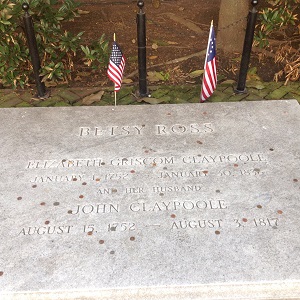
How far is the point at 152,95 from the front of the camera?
483 centimetres

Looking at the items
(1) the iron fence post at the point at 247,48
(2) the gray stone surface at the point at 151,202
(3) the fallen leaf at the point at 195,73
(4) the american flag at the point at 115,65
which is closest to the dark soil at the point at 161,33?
(3) the fallen leaf at the point at 195,73

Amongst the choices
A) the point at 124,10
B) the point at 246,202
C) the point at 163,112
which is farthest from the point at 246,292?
the point at 124,10

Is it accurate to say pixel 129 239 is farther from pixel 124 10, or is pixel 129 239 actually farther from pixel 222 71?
pixel 124 10

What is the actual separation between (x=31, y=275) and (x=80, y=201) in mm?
671

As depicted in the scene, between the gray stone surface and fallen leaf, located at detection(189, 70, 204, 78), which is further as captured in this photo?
fallen leaf, located at detection(189, 70, 204, 78)

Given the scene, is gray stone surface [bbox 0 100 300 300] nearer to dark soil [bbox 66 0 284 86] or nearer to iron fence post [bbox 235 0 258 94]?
iron fence post [bbox 235 0 258 94]

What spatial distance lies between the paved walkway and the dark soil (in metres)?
0.25

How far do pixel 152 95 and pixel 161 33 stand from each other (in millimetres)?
1955

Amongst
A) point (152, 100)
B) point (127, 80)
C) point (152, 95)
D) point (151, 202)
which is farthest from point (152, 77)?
point (151, 202)

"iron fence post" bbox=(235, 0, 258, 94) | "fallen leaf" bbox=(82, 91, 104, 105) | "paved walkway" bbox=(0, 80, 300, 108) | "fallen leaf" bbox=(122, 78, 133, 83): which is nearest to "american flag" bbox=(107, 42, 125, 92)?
→ "paved walkway" bbox=(0, 80, 300, 108)

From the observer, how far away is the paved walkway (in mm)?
4719

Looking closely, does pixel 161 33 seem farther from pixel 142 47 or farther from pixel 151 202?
pixel 151 202

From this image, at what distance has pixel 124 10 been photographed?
722cm

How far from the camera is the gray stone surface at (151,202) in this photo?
2.42 metres
